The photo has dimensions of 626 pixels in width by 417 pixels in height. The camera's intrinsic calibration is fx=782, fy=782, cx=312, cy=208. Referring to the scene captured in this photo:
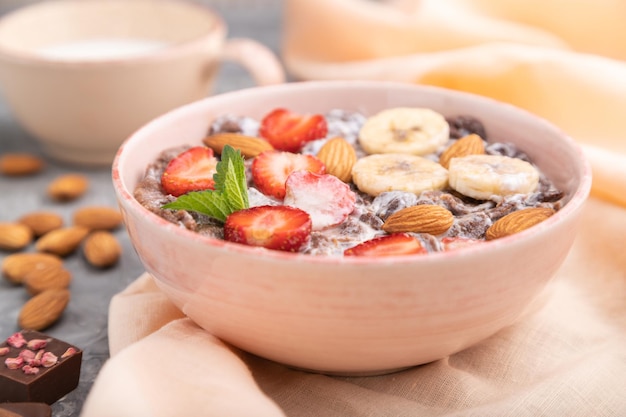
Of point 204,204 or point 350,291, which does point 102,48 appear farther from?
point 350,291

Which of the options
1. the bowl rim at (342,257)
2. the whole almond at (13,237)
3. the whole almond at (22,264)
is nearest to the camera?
the bowl rim at (342,257)

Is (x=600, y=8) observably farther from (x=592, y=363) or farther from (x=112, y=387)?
(x=112, y=387)

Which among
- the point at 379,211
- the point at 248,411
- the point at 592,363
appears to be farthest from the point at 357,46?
the point at 248,411

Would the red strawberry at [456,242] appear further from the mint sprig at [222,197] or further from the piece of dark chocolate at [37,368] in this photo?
the piece of dark chocolate at [37,368]

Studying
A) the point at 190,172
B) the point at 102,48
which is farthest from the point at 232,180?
the point at 102,48

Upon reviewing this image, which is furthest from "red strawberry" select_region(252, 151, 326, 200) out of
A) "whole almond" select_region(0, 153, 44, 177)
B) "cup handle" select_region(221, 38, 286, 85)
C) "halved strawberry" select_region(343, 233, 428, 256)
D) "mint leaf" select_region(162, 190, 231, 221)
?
"whole almond" select_region(0, 153, 44, 177)


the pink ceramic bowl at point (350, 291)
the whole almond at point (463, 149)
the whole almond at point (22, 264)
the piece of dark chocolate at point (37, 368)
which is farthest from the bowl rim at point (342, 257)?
the whole almond at point (22, 264)
